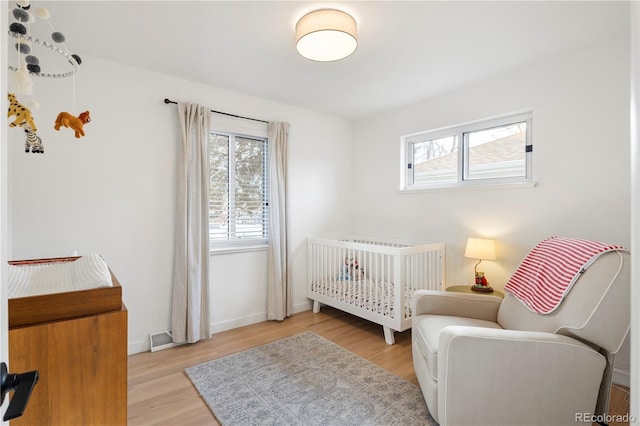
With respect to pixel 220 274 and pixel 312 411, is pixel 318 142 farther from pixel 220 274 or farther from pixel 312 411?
pixel 312 411

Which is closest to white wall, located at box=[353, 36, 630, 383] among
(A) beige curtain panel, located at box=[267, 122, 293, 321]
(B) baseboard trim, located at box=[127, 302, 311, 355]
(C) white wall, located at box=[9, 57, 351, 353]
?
(A) beige curtain panel, located at box=[267, 122, 293, 321]

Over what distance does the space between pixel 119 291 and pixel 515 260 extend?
2758 mm

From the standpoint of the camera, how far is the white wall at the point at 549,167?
2.07 meters

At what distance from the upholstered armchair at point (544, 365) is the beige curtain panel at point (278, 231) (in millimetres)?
2009

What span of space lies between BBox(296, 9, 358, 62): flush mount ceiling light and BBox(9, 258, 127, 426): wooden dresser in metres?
1.63

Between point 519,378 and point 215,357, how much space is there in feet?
6.75

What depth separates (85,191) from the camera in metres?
2.28

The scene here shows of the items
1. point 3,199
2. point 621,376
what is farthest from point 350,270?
point 3,199

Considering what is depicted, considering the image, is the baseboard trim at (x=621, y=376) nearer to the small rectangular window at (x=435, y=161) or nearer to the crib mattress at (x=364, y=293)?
the crib mattress at (x=364, y=293)

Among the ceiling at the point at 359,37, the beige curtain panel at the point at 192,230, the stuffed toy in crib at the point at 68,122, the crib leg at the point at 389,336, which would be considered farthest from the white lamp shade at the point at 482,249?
the stuffed toy in crib at the point at 68,122

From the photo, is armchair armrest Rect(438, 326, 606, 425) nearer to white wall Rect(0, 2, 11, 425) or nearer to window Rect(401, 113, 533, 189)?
white wall Rect(0, 2, 11, 425)

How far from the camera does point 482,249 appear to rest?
254 centimetres

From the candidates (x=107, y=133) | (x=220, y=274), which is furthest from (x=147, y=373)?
(x=107, y=133)

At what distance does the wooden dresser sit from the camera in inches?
36.1
